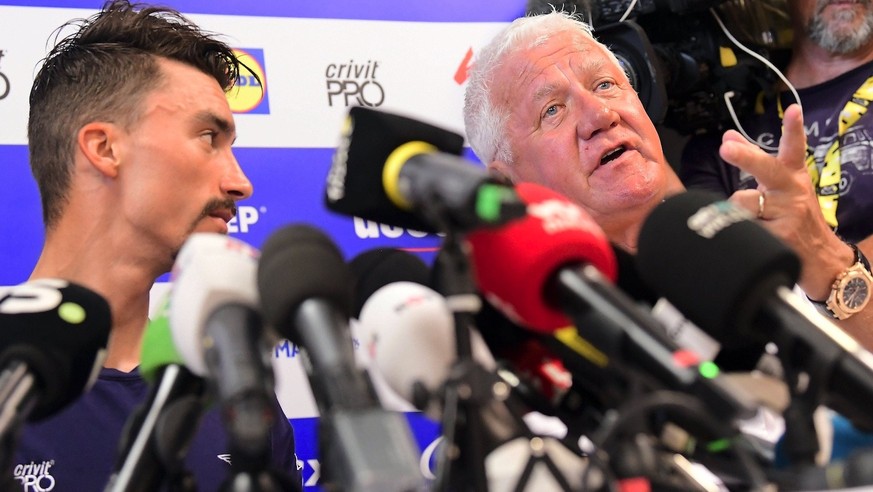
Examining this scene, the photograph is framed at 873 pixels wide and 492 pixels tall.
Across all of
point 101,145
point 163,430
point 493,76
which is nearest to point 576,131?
point 493,76

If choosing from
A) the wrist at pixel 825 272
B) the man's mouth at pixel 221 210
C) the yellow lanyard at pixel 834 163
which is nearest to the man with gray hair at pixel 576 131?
the wrist at pixel 825 272

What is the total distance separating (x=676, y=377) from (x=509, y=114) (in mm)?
1419

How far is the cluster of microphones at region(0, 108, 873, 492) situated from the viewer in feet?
2.20

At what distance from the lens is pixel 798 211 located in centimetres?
158

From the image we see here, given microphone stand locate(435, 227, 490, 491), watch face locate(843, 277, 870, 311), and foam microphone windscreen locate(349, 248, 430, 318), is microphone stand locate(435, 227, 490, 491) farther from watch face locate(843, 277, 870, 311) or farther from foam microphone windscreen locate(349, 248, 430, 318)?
watch face locate(843, 277, 870, 311)

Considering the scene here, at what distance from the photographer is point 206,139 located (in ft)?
5.91

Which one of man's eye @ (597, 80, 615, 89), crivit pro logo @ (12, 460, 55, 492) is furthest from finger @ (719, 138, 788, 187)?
crivit pro logo @ (12, 460, 55, 492)

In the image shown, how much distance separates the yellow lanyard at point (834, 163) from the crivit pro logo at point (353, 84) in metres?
0.94

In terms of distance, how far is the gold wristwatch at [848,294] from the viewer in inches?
64.5

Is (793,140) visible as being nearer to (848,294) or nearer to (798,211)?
(798,211)

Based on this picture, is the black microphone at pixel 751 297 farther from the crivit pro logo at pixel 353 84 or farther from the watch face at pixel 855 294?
the crivit pro logo at pixel 353 84

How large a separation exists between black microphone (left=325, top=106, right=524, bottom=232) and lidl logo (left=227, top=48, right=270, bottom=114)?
4.52ft

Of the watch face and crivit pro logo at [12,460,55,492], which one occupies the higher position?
the watch face

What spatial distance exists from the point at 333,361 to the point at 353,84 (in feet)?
5.47
